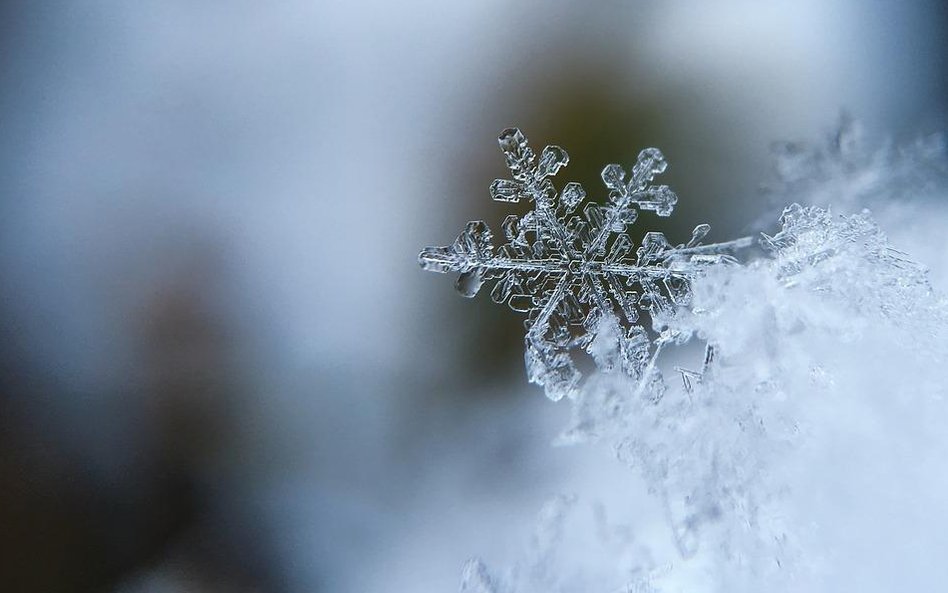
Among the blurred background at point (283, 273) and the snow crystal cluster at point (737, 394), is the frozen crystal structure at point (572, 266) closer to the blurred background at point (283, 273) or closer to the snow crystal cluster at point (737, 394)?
the snow crystal cluster at point (737, 394)

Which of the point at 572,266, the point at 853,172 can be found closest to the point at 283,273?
the point at 572,266

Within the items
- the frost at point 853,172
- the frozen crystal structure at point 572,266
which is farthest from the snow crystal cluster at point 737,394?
the frost at point 853,172

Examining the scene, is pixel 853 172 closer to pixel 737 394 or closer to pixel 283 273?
pixel 737 394

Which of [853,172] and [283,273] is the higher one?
[853,172]

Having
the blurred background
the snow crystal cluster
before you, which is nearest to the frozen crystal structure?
the snow crystal cluster

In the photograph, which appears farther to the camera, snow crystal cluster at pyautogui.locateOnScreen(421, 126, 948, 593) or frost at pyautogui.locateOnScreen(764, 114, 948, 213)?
frost at pyautogui.locateOnScreen(764, 114, 948, 213)

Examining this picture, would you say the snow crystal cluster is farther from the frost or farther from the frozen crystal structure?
the frost
